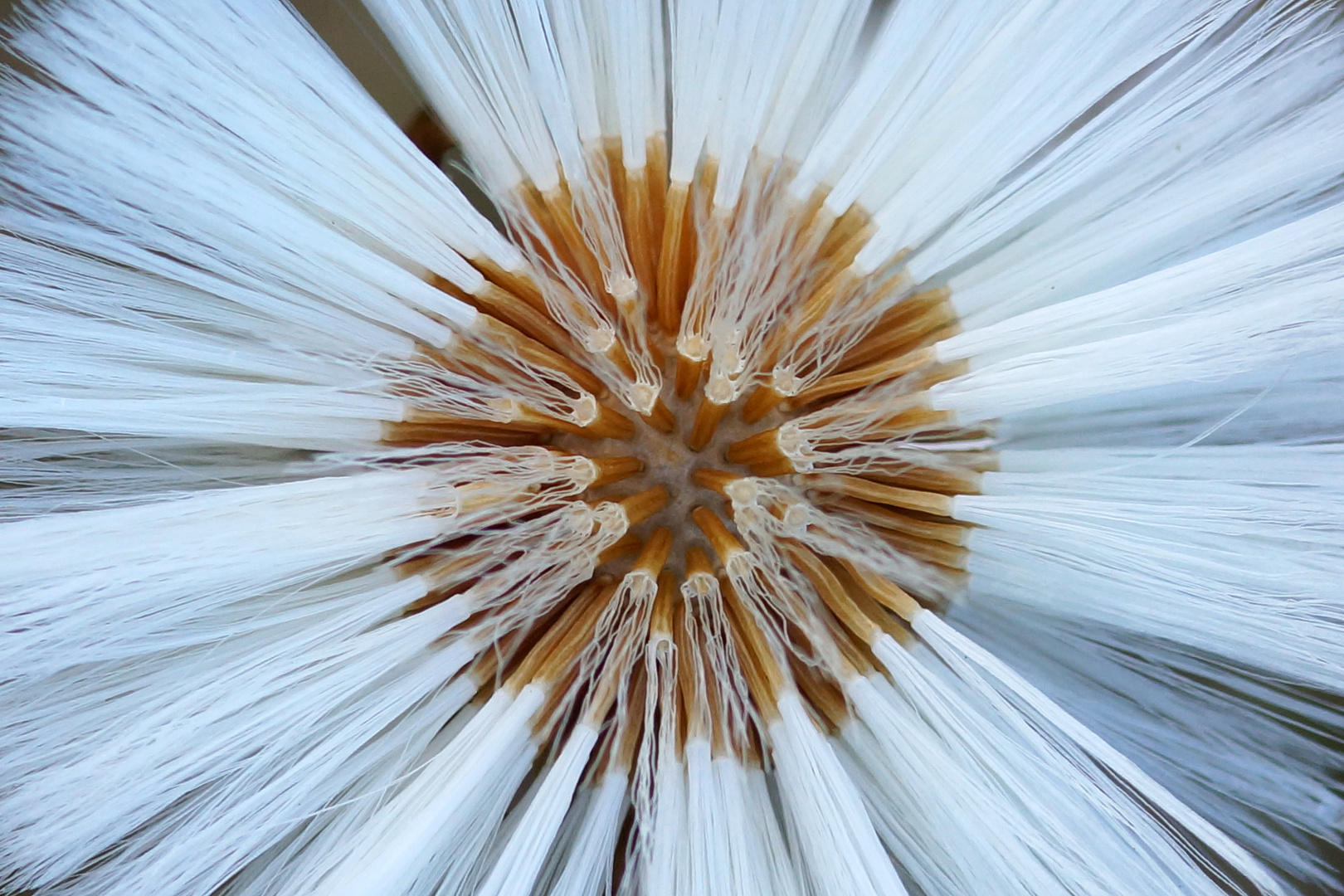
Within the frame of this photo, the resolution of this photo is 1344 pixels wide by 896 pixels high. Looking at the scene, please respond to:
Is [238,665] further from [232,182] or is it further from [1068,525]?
[1068,525]

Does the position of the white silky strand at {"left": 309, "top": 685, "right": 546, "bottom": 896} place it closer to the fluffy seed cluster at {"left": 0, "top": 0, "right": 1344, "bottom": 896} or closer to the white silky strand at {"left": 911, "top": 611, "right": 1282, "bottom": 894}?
the fluffy seed cluster at {"left": 0, "top": 0, "right": 1344, "bottom": 896}

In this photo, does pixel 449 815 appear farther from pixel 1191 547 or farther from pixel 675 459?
pixel 1191 547

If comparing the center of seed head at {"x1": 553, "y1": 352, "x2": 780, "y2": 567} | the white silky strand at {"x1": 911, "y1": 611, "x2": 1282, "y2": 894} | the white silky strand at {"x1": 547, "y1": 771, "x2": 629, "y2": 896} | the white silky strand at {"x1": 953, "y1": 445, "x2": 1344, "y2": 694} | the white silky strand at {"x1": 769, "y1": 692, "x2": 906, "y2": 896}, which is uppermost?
the white silky strand at {"x1": 953, "y1": 445, "x2": 1344, "y2": 694}

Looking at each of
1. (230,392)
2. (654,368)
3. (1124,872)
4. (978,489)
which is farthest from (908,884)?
(230,392)

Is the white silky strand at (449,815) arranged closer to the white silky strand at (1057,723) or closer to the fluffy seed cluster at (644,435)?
the fluffy seed cluster at (644,435)

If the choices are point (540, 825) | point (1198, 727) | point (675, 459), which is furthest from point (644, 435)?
point (1198, 727)

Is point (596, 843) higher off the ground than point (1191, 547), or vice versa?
point (1191, 547)

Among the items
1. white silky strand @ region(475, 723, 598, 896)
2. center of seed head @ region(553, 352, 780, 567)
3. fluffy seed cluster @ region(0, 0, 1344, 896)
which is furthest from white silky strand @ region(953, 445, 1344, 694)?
white silky strand @ region(475, 723, 598, 896)

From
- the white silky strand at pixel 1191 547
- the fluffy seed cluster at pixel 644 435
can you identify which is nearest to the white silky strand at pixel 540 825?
the fluffy seed cluster at pixel 644 435

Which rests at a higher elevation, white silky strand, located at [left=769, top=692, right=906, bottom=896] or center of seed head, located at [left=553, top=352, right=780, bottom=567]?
center of seed head, located at [left=553, top=352, right=780, bottom=567]
